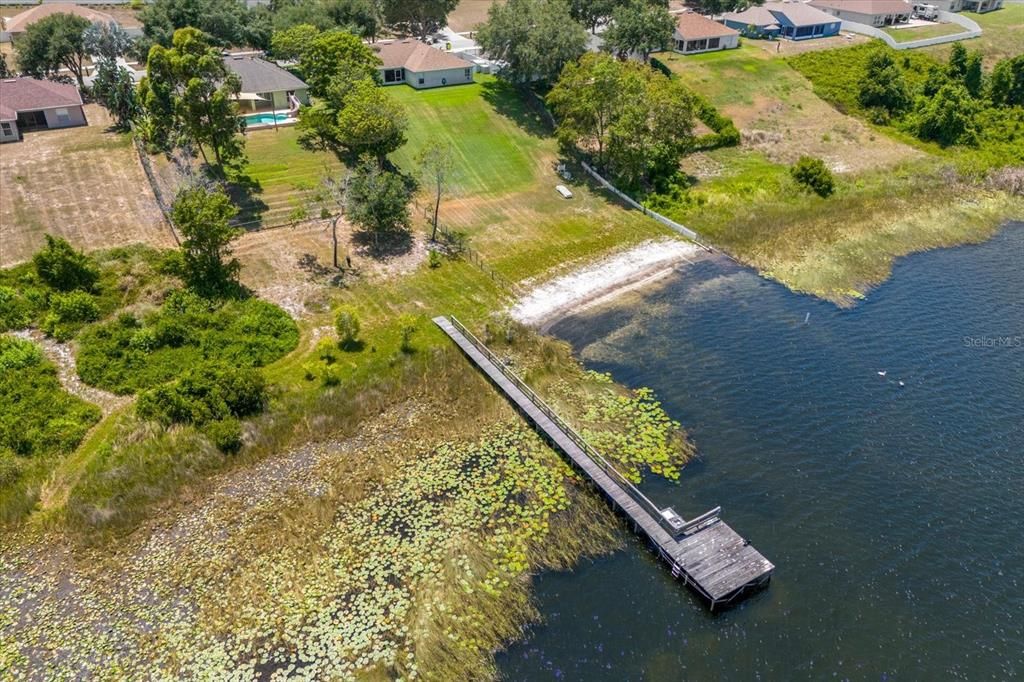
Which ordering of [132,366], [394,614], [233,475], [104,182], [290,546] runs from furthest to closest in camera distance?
[104,182]
[132,366]
[233,475]
[290,546]
[394,614]

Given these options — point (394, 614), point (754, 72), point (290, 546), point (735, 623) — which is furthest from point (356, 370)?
point (754, 72)

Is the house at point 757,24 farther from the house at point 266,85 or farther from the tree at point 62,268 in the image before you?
the tree at point 62,268

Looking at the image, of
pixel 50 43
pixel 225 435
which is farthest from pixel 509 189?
pixel 50 43

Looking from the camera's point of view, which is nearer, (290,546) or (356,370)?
(290,546)

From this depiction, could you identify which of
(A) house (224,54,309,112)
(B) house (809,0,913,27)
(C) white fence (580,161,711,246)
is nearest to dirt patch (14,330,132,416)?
(A) house (224,54,309,112)

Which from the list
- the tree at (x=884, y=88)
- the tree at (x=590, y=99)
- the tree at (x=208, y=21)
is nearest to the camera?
the tree at (x=590, y=99)

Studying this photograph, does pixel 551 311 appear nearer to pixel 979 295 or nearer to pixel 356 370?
pixel 356 370

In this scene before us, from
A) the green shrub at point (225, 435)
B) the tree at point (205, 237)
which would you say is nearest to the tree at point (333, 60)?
the tree at point (205, 237)
